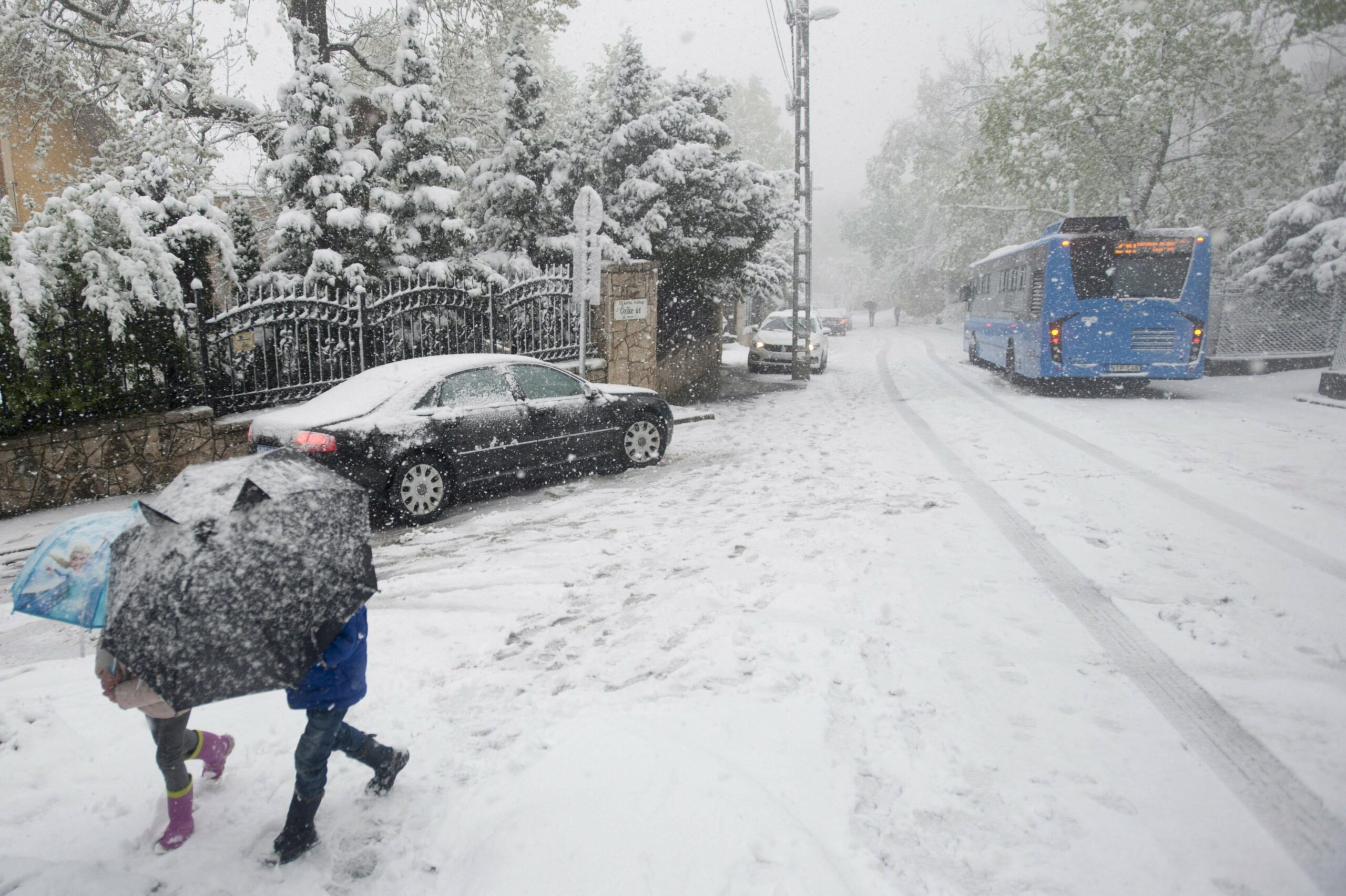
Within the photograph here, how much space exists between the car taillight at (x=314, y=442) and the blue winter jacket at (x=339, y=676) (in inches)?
165

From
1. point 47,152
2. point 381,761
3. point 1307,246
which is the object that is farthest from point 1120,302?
point 47,152

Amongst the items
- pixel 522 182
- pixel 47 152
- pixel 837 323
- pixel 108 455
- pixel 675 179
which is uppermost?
pixel 47 152

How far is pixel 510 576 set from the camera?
554 cm

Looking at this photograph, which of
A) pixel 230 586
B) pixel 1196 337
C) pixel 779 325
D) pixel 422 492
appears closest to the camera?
pixel 230 586

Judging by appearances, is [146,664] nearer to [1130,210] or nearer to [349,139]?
[349,139]

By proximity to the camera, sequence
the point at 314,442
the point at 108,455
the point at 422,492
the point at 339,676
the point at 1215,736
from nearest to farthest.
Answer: the point at 339,676 → the point at 1215,736 → the point at 314,442 → the point at 422,492 → the point at 108,455

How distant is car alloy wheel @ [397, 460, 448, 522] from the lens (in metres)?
7.09

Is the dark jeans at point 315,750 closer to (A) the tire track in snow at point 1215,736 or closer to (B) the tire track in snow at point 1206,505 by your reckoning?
(A) the tire track in snow at point 1215,736

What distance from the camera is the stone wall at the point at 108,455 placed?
7383mm

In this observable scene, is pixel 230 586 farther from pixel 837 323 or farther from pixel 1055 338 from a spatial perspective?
pixel 837 323

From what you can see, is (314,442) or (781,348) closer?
(314,442)

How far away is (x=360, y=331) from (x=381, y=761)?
877cm

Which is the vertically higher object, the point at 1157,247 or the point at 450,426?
the point at 1157,247

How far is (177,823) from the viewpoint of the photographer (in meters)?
2.81
